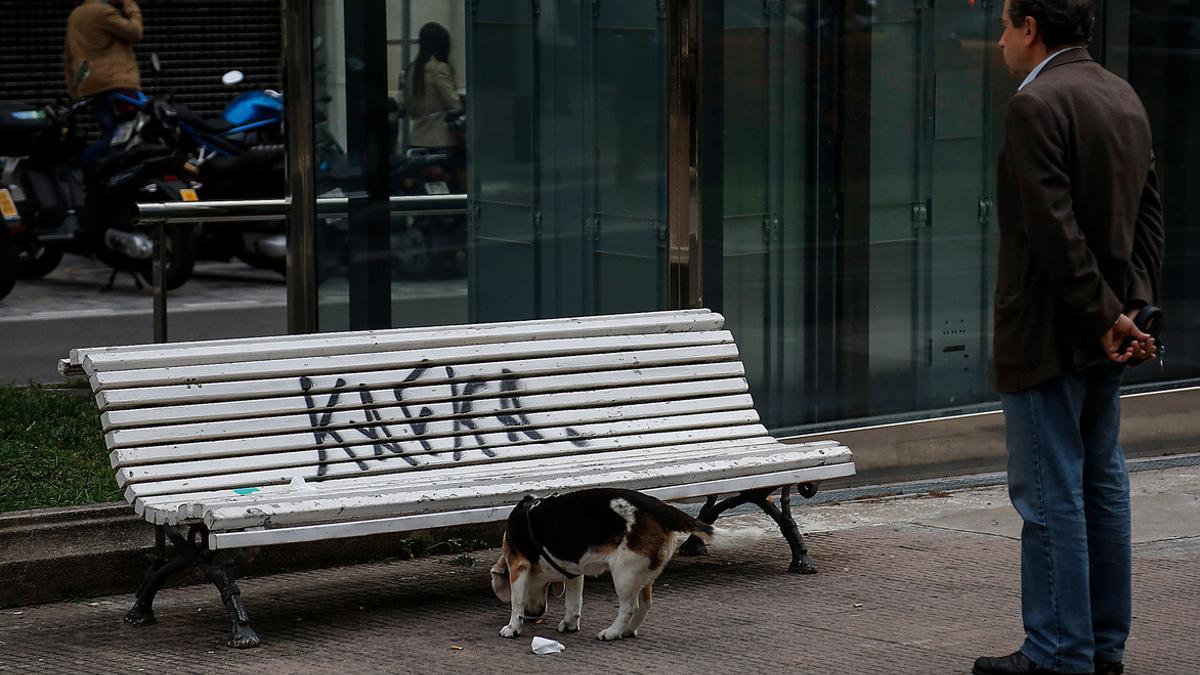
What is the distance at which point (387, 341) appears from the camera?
5934mm

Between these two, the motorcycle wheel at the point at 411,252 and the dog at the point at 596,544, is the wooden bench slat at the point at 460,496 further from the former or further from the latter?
the motorcycle wheel at the point at 411,252

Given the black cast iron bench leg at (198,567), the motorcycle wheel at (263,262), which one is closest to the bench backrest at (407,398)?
the black cast iron bench leg at (198,567)

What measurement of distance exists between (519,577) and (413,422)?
837 millimetres

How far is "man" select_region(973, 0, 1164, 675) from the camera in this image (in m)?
4.43

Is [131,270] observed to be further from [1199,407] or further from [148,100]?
[1199,407]

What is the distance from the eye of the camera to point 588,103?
7.71 m

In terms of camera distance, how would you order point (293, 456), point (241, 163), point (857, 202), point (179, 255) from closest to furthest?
1. point (293, 456)
2. point (857, 202)
3. point (179, 255)
4. point (241, 163)

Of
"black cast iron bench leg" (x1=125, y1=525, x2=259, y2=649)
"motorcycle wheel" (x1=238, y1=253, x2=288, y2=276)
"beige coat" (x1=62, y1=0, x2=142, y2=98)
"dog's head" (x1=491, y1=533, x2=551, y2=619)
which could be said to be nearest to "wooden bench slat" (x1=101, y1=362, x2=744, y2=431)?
"black cast iron bench leg" (x1=125, y1=525, x2=259, y2=649)

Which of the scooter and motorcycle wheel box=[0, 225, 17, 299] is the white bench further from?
the scooter

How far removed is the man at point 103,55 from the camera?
14836 mm

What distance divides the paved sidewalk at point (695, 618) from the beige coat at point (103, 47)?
9.59 meters

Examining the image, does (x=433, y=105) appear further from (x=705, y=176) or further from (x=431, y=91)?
(x=705, y=176)

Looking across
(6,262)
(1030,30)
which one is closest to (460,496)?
(1030,30)

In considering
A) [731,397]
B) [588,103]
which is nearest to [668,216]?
[588,103]
